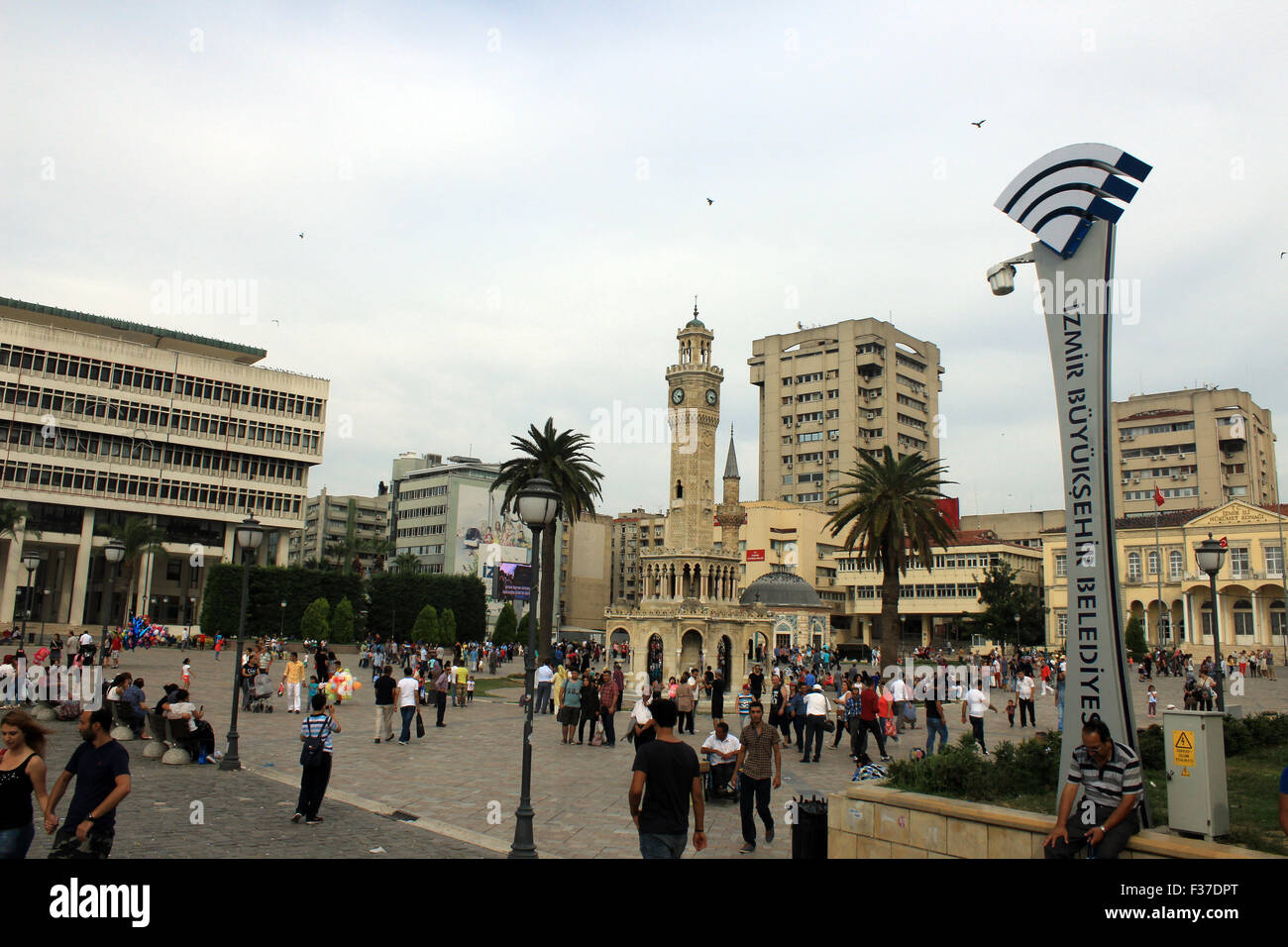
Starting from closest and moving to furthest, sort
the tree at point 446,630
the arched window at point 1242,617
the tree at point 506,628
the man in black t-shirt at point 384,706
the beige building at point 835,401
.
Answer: the man in black t-shirt at point 384,706 → the arched window at point 1242,617 → the tree at point 446,630 → the tree at point 506,628 → the beige building at point 835,401

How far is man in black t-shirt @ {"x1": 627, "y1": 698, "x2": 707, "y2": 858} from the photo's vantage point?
7.01 m

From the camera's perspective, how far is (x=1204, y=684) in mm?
26359

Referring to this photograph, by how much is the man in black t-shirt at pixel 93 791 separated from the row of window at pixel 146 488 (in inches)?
2665

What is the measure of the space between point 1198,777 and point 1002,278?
538 cm

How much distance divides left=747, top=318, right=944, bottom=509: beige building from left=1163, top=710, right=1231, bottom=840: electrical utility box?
307 feet

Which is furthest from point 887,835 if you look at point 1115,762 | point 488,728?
point 488,728

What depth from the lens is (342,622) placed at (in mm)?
58969

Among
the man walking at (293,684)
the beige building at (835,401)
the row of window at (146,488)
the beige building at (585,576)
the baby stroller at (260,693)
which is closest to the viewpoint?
the baby stroller at (260,693)

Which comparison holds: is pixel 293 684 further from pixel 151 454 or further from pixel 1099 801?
pixel 151 454

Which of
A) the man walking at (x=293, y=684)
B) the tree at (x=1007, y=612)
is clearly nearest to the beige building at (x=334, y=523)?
the tree at (x=1007, y=612)

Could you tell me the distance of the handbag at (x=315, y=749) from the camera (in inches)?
448

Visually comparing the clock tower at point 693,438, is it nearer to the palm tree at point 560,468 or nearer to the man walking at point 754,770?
the palm tree at point 560,468

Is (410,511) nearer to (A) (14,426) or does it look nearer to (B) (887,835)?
(A) (14,426)

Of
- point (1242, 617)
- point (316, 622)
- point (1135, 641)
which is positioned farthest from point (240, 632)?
point (1242, 617)
